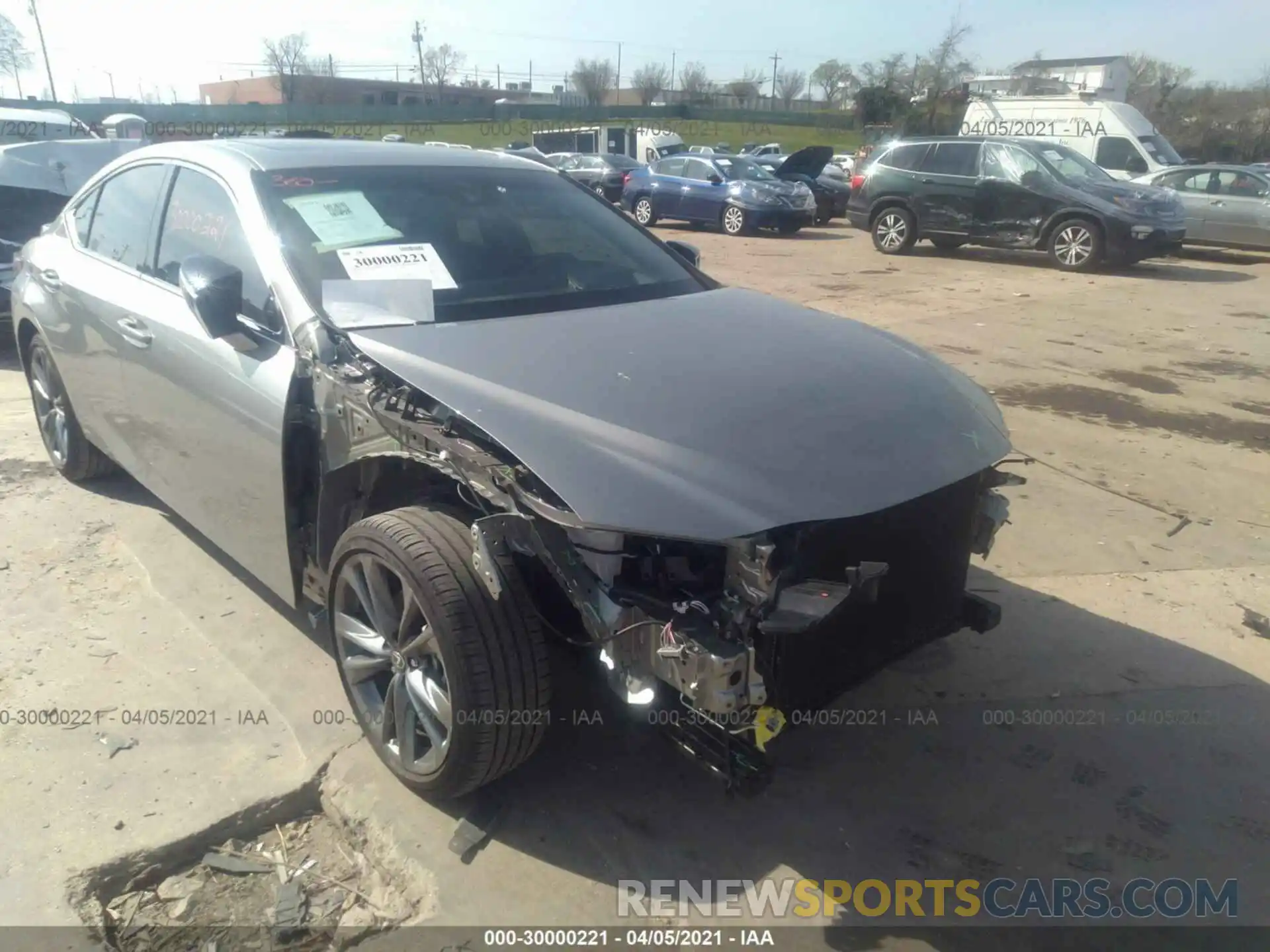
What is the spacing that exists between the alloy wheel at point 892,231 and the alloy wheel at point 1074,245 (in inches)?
95.6

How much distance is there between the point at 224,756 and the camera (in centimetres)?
291

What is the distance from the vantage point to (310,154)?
352 cm

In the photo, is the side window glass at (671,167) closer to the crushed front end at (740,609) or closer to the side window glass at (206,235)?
the side window glass at (206,235)

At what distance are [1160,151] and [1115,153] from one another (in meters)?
0.79

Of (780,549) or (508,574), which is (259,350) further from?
(780,549)

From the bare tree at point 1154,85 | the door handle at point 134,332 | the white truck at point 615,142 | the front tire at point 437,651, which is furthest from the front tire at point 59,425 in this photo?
the bare tree at point 1154,85

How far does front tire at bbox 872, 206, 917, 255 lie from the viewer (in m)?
15.5

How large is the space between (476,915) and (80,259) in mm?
3418

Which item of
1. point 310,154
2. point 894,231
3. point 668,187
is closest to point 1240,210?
point 894,231

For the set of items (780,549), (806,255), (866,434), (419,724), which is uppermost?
(866,434)

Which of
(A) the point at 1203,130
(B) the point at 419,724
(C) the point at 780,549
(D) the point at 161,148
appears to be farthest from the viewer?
(A) the point at 1203,130

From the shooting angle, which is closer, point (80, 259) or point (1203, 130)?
point (80, 259)

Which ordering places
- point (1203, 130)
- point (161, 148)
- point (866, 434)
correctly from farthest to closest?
point (1203, 130), point (161, 148), point (866, 434)

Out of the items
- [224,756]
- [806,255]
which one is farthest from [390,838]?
[806,255]
